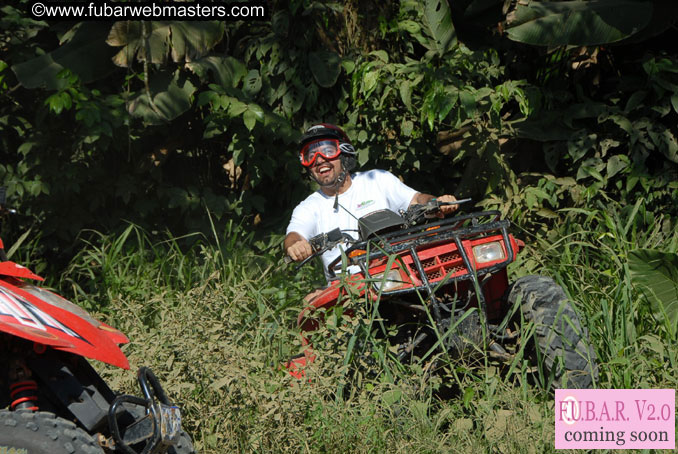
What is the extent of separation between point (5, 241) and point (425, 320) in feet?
13.9

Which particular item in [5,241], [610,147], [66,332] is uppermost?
[610,147]

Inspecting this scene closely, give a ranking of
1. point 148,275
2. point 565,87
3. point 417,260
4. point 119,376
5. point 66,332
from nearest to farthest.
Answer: point 66,332
point 417,260
point 119,376
point 148,275
point 565,87

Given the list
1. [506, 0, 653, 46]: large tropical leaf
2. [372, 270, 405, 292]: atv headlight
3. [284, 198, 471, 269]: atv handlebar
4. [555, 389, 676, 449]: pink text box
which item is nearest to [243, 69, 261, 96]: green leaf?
[506, 0, 653, 46]: large tropical leaf

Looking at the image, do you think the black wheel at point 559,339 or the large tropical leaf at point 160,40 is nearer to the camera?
the black wheel at point 559,339

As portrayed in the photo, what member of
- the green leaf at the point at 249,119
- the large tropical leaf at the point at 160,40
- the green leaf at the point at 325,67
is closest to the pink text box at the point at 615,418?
the green leaf at the point at 249,119

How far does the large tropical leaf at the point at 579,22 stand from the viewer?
5219mm

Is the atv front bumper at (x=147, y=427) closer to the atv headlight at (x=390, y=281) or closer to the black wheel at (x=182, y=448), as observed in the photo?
the black wheel at (x=182, y=448)

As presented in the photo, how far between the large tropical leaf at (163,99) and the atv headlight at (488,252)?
295 cm

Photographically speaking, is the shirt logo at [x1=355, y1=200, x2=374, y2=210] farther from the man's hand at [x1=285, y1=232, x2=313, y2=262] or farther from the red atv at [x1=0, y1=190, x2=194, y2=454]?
the red atv at [x1=0, y1=190, x2=194, y2=454]

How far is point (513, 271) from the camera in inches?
197

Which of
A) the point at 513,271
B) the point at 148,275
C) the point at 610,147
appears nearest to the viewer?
the point at 513,271

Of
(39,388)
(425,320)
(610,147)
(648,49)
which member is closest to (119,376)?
(39,388)

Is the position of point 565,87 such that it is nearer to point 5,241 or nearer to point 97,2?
point 97,2

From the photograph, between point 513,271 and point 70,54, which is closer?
point 513,271
